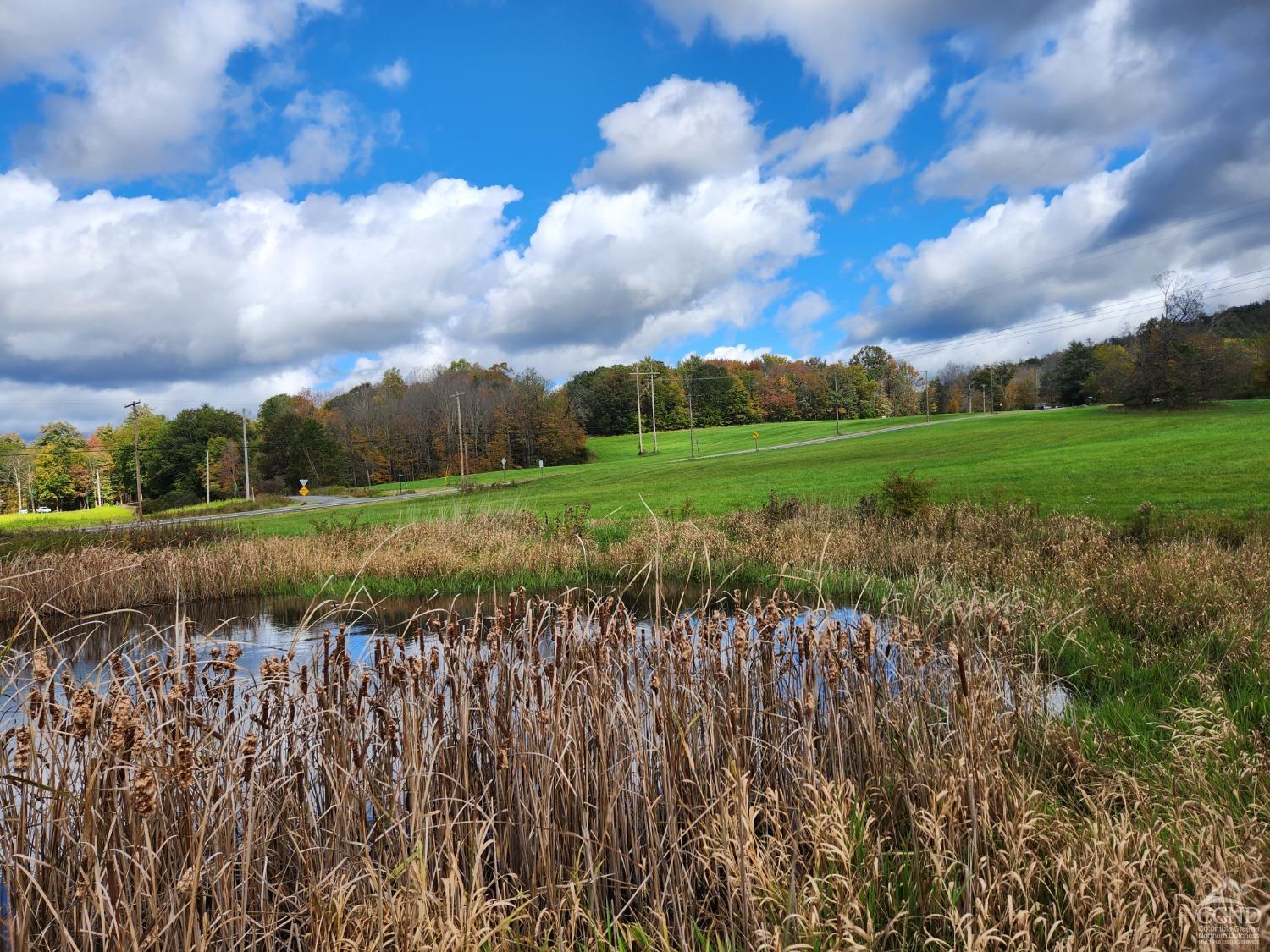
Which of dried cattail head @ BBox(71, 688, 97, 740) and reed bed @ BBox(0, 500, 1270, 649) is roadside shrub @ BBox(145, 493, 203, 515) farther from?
dried cattail head @ BBox(71, 688, 97, 740)

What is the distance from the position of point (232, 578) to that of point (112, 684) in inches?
534

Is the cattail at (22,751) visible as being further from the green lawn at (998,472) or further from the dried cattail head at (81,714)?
the green lawn at (998,472)

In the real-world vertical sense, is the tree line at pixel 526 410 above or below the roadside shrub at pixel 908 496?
above

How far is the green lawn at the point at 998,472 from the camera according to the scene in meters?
17.7

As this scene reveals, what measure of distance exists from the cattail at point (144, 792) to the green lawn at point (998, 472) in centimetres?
671

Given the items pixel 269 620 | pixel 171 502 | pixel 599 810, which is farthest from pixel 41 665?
pixel 171 502

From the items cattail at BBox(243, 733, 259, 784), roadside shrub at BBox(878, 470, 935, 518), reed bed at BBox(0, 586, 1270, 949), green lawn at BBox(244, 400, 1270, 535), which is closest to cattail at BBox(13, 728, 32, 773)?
reed bed at BBox(0, 586, 1270, 949)

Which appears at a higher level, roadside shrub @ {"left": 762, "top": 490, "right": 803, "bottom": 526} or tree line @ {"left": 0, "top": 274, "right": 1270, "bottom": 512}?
tree line @ {"left": 0, "top": 274, "right": 1270, "bottom": 512}

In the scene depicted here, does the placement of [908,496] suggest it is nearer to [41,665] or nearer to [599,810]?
[599,810]

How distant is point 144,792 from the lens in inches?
82.6

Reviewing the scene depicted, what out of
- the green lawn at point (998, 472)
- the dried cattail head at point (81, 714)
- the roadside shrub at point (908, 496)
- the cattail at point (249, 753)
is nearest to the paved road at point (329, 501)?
the green lawn at point (998, 472)

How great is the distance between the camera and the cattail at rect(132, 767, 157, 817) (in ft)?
6.78

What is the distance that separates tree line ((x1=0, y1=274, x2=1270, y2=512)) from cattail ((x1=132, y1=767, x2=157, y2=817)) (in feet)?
174

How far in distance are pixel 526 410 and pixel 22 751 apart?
81.2 meters
